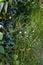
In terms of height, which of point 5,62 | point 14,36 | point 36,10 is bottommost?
point 5,62

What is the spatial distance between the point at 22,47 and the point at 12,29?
196 mm

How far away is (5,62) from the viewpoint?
2219 millimetres

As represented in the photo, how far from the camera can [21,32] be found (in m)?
2.31

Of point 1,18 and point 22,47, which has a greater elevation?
point 1,18

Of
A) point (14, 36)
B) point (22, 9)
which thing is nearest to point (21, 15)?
point (22, 9)

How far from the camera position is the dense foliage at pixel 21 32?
2230mm

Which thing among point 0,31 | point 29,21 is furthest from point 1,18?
point 29,21

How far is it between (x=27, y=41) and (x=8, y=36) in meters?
0.19

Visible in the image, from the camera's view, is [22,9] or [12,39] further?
[22,9]

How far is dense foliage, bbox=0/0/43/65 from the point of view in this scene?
2.23m

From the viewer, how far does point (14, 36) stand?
229 centimetres

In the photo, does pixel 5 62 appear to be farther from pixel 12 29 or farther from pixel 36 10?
pixel 36 10

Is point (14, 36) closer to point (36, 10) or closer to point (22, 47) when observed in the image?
point (22, 47)

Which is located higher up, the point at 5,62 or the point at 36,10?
the point at 36,10
